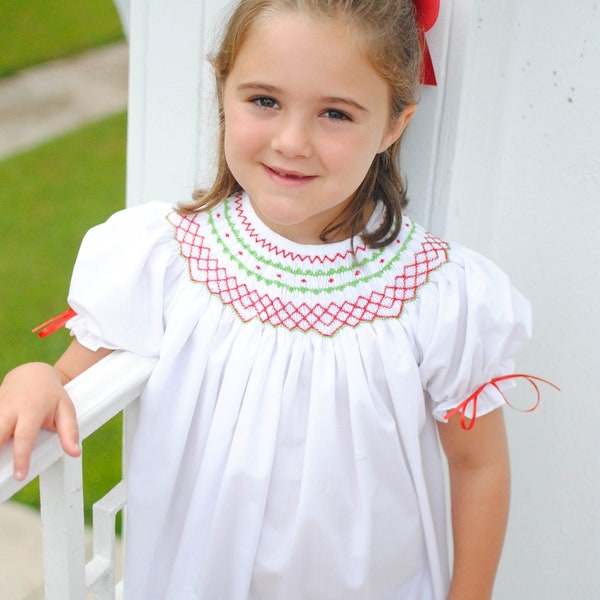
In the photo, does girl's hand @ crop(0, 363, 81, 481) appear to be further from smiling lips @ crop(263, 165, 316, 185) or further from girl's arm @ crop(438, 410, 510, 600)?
girl's arm @ crop(438, 410, 510, 600)

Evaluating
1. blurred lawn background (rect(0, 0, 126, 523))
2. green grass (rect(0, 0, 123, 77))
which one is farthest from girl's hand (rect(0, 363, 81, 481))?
green grass (rect(0, 0, 123, 77))

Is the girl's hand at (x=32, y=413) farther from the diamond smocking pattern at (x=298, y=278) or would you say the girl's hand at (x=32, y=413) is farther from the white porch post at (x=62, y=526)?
the diamond smocking pattern at (x=298, y=278)

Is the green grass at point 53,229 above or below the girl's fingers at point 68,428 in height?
below

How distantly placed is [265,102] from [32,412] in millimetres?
454

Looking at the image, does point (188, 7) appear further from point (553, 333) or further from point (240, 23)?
point (553, 333)

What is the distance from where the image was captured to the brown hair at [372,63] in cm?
110

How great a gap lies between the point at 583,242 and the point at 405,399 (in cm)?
39

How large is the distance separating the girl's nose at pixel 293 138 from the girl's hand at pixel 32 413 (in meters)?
0.38

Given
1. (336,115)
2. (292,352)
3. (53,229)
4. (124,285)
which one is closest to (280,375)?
(292,352)

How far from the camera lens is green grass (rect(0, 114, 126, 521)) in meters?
3.04

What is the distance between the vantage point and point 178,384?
1.24 metres

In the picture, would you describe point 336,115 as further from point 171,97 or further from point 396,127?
point 171,97

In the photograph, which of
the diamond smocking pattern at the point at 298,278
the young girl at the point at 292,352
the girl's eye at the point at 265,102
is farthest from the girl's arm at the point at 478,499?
the girl's eye at the point at 265,102

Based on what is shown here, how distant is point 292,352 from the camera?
1212 millimetres
